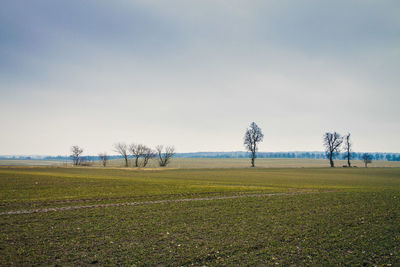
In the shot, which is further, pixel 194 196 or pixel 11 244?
pixel 194 196

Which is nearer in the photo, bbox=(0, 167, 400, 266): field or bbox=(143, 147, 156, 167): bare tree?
bbox=(0, 167, 400, 266): field

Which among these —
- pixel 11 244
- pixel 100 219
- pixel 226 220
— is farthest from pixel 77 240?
pixel 226 220

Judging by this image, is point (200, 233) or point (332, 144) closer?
point (200, 233)

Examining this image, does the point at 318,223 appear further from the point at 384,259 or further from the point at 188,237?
the point at 188,237

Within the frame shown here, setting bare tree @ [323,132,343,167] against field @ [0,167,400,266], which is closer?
field @ [0,167,400,266]

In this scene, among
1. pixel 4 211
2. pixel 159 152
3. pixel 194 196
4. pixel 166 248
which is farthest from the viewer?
pixel 159 152

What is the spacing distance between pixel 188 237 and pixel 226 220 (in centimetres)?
393

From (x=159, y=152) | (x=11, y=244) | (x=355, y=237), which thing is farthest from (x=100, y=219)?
(x=159, y=152)

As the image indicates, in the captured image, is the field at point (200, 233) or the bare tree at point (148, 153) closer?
the field at point (200, 233)

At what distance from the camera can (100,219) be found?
15.1 metres

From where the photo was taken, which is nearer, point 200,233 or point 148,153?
point 200,233

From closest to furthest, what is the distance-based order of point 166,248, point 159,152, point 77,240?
point 166,248, point 77,240, point 159,152

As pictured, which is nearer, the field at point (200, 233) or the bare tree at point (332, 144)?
the field at point (200, 233)

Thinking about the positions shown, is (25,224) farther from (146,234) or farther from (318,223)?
(318,223)
